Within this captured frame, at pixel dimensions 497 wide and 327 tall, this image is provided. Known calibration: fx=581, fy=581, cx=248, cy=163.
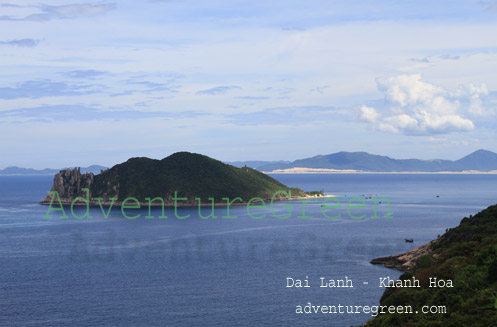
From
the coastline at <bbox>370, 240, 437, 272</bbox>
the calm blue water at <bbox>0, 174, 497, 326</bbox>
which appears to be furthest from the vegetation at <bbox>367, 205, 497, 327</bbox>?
the coastline at <bbox>370, 240, 437, 272</bbox>

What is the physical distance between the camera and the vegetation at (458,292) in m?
56.3

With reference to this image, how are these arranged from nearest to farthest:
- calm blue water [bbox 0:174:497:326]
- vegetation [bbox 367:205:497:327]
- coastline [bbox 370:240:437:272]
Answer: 1. vegetation [bbox 367:205:497:327]
2. calm blue water [bbox 0:174:497:326]
3. coastline [bbox 370:240:437:272]

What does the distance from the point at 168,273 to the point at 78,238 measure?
63412 millimetres

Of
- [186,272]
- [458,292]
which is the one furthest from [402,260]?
[458,292]

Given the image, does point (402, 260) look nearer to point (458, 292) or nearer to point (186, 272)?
point (186, 272)

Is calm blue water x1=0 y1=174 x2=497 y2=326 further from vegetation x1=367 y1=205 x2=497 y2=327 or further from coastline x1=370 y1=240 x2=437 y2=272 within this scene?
vegetation x1=367 y1=205 x2=497 y2=327

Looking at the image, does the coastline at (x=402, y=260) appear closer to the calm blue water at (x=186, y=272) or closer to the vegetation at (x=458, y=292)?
the calm blue water at (x=186, y=272)

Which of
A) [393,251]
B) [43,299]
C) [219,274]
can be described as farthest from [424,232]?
[43,299]

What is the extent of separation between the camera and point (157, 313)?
8219cm

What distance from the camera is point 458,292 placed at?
66312 millimetres

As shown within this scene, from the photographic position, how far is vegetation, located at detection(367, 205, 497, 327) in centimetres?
5631

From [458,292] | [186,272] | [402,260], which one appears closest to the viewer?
[458,292]

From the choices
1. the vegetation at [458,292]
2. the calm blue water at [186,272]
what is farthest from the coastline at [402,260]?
the vegetation at [458,292]

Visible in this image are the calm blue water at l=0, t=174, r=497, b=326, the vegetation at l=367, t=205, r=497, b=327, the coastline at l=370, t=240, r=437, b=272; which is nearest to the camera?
the vegetation at l=367, t=205, r=497, b=327
